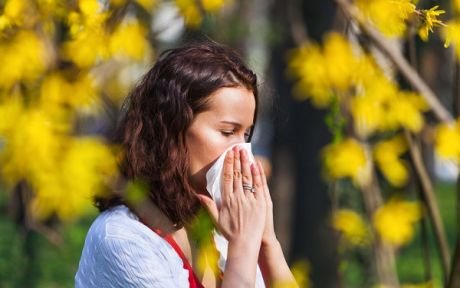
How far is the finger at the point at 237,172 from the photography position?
2.46 metres

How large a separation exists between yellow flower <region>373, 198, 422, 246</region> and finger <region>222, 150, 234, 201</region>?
8.54 feet

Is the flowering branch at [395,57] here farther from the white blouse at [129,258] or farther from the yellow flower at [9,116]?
the white blouse at [129,258]

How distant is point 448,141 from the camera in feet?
13.3

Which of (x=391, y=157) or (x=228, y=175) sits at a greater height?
(x=228, y=175)

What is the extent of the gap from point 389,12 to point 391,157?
225 centimetres

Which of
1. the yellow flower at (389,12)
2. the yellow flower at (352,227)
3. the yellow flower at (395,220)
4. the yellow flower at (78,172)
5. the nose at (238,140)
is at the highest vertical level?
the yellow flower at (389,12)

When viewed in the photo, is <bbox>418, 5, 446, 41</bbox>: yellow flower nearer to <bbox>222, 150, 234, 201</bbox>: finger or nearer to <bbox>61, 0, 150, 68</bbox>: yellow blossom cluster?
<bbox>222, 150, 234, 201</bbox>: finger

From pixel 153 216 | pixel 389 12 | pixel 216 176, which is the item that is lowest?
pixel 153 216

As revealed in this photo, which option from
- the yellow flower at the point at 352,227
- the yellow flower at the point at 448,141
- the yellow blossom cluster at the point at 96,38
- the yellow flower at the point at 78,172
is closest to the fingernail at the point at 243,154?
the yellow flower at the point at 78,172

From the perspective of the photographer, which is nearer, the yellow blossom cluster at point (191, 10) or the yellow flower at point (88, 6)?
the yellow flower at point (88, 6)

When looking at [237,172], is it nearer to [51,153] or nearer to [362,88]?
[51,153]

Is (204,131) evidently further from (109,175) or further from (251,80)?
(109,175)

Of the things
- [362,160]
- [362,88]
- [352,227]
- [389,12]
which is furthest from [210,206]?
[352,227]

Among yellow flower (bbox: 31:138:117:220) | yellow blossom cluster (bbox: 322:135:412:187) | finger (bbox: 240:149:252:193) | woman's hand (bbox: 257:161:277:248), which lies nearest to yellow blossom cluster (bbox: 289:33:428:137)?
yellow blossom cluster (bbox: 322:135:412:187)
